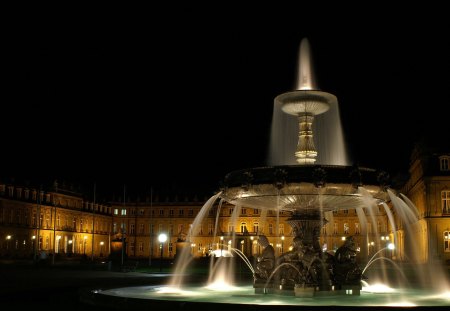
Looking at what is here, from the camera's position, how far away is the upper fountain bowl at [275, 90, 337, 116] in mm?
15812

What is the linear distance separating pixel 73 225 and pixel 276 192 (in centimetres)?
9500

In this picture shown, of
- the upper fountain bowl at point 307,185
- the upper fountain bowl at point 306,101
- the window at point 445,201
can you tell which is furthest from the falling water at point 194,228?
the window at point 445,201

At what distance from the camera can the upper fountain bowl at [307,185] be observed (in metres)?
13.9

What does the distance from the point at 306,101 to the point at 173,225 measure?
10906 centimetres

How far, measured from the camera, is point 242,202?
55.1 feet

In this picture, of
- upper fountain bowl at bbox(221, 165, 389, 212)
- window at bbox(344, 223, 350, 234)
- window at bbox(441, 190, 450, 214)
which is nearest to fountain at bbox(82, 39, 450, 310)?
upper fountain bowl at bbox(221, 165, 389, 212)

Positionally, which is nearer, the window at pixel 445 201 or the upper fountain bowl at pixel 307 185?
the upper fountain bowl at pixel 307 185

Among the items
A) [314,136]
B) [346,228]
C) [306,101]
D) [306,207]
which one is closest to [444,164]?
[314,136]

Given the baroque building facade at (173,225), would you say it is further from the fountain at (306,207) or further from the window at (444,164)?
the fountain at (306,207)

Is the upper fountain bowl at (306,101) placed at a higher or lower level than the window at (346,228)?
higher

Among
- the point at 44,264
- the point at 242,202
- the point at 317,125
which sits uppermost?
the point at 317,125

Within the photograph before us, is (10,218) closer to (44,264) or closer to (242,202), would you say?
(44,264)

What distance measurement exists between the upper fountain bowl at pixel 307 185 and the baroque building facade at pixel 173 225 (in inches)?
747

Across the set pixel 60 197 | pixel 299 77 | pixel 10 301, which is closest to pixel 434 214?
pixel 299 77
